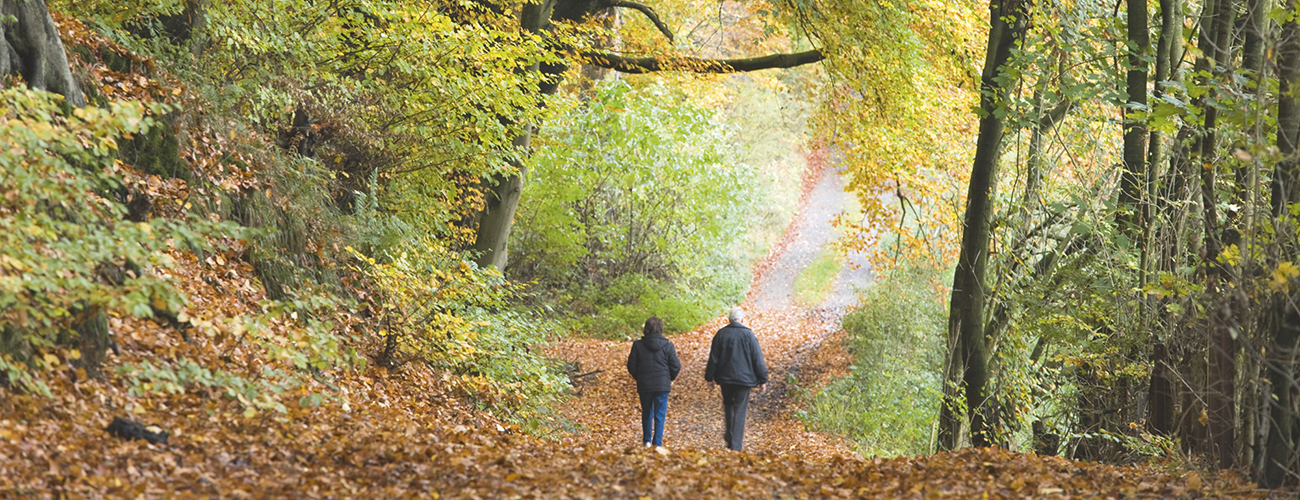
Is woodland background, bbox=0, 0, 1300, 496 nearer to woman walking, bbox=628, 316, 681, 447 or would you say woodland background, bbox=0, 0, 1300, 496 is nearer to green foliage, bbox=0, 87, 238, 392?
green foliage, bbox=0, 87, 238, 392

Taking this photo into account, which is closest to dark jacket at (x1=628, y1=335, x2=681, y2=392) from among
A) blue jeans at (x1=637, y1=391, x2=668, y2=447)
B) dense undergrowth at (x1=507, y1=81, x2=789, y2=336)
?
blue jeans at (x1=637, y1=391, x2=668, y2=447)

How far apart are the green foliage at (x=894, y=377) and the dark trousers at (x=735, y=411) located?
4333mm

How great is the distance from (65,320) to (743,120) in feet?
80.0

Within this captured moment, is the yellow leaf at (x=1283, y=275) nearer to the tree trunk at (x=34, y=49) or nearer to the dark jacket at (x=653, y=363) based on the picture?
the dark jacket at (x=653, y=363)

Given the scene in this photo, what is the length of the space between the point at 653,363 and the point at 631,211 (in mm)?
10406

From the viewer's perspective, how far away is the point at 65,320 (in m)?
4.99

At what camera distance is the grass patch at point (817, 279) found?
24.4 m

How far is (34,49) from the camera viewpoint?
5988mm

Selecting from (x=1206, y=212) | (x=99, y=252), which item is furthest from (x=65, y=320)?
→ (x=1206, y=212)

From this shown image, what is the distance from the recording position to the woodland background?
184 inches

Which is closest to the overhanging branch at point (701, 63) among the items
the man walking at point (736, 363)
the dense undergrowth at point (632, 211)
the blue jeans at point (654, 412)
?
the dense undergrowth at point (632, 211)

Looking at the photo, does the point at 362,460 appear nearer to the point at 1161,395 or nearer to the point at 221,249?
the point at 221,249

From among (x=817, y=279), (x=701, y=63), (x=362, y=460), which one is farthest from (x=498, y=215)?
(x=817, y=279)

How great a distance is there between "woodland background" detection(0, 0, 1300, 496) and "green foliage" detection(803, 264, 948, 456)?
55 millimetres
